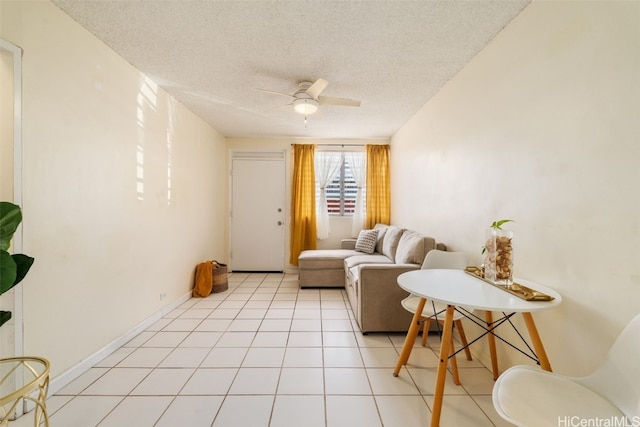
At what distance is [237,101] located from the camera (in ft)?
9.91

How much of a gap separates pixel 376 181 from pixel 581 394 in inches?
153

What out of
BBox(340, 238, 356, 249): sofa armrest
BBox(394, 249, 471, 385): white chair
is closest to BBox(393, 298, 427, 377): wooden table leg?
BBox(394, 249, 471, 385): white chair

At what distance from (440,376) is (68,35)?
3.09 metres

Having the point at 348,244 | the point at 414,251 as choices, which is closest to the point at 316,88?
the point at 414,251

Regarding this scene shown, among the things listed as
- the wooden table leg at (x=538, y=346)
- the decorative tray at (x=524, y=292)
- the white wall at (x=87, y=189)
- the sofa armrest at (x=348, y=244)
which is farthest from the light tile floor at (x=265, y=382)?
the sofa armrest at (x=348, y=244)

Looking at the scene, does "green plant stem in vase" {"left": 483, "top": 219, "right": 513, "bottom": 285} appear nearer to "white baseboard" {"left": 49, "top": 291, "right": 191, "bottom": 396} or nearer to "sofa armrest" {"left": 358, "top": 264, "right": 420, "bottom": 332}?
"sofa armrest" {"left": 358, "top": 264, "right": 420, "bottom": 332}

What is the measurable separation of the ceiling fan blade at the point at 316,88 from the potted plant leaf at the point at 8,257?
81.5 inches

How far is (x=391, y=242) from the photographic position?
3.39m

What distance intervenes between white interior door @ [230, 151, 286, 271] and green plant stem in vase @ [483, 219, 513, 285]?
363 centimetres

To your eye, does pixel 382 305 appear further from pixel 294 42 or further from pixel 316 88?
pixel 294 42

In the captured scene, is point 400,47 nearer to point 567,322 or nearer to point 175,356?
point 567,322

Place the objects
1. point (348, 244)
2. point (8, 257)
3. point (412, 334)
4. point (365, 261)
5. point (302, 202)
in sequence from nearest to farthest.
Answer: point (8, 257), point (412, 334), point (365, 261), point (348, 244), point (302, 202)

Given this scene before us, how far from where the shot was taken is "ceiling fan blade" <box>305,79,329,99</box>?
225 cm

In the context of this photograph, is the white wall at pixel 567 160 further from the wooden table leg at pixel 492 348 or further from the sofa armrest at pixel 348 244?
the sofa armrest at pixel 348 244
